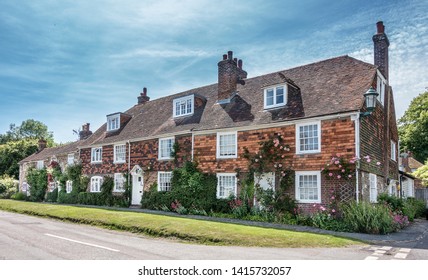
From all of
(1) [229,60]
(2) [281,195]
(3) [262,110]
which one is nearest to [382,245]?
(2) [281,195]

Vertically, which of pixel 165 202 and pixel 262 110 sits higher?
pixel 262 110

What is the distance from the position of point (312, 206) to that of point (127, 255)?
36.3 ft

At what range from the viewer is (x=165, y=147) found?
26109mm

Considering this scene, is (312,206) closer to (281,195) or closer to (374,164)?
(281,195)

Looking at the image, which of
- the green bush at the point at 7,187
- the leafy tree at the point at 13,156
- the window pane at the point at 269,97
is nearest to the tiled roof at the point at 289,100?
the window pane at the point at 269,97

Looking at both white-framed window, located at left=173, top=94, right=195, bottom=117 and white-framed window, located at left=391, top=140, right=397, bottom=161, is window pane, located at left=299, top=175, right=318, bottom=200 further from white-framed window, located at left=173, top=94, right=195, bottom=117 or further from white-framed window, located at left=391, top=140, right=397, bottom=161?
white-framed window, located at left=173, top=94, right=195, bottom=117

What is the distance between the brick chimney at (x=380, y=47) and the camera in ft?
70.3

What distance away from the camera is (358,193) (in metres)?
16.7

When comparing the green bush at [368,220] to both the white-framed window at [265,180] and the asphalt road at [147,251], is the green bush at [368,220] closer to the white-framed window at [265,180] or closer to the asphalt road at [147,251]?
the asphalt road at [147,251]

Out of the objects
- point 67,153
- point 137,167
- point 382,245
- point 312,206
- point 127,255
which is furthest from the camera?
point 67,153

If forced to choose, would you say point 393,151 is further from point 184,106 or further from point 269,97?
point 184,106

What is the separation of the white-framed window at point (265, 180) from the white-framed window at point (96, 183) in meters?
16.6

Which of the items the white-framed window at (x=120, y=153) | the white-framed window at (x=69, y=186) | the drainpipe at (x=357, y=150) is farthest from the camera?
the white-framed window at (x=69, y=186)

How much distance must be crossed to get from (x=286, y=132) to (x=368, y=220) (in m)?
6.42
